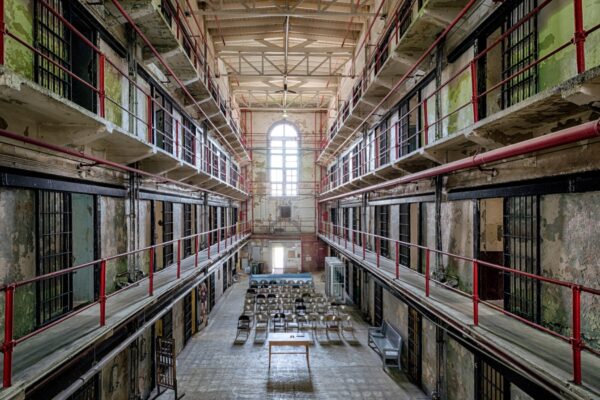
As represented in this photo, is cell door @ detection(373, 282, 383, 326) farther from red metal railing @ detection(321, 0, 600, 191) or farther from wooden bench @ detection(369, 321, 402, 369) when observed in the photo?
red metal railing @ detection(321, 0, 600, 191)

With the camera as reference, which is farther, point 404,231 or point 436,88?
point 404,231

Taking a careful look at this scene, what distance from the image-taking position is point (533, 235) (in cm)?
415

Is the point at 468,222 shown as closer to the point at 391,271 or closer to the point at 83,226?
the point at 391,271

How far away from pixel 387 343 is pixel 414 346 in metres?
1.60

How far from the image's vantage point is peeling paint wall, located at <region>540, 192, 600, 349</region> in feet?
10.7

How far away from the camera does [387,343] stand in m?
9.17

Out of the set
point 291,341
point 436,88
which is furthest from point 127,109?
point 291,341

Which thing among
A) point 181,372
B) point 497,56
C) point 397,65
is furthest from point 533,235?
point 181,372

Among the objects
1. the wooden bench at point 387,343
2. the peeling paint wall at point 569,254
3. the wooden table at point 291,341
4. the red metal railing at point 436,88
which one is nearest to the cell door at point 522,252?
the peeling paint wall at point 569,254

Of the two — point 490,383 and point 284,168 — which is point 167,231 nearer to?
point 490,383

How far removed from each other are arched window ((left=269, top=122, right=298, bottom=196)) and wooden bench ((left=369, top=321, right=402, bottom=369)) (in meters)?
13.4

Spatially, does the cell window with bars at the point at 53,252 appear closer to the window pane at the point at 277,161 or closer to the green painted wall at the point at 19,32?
the green painted wall at the point at 19,32

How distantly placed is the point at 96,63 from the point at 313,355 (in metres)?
9.10

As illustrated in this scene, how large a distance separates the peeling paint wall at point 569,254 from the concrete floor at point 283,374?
15.2 feet
